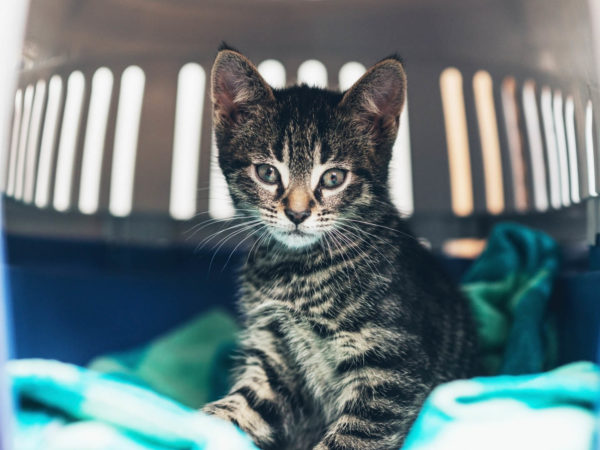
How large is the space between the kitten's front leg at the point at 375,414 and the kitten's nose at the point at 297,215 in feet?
0.91

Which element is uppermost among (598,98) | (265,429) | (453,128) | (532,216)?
(453,128)

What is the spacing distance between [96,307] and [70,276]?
4.3 inches

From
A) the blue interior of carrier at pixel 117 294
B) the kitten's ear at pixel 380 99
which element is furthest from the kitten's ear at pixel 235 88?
the blue interior of carrier at pixel 117 294

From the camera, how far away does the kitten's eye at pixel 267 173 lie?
964mm

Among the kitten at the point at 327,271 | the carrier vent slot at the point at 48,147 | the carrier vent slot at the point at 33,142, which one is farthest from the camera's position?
the carrier vent slot at the point at 48,147

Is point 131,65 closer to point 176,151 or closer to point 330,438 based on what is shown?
point 176,151

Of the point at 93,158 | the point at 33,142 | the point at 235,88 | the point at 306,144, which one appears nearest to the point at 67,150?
the point at 93,158

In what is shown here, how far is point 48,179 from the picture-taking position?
1530 millimetres

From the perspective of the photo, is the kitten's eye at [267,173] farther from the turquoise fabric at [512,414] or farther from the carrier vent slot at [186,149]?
the carrier vent slot at [186,149]

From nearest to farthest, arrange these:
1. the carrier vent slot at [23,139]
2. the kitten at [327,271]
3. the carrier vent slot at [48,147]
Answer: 1. the kitten at [327,271]
2. the carrier vent slot at [23,139]
3. the carrier vent slot at [48,147]

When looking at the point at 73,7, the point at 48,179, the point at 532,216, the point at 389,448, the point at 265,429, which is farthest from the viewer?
the point at 532,216

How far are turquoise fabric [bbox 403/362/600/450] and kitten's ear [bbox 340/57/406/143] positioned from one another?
44 cm

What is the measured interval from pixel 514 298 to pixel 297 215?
75cm

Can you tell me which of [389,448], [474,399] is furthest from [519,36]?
[389,448]
